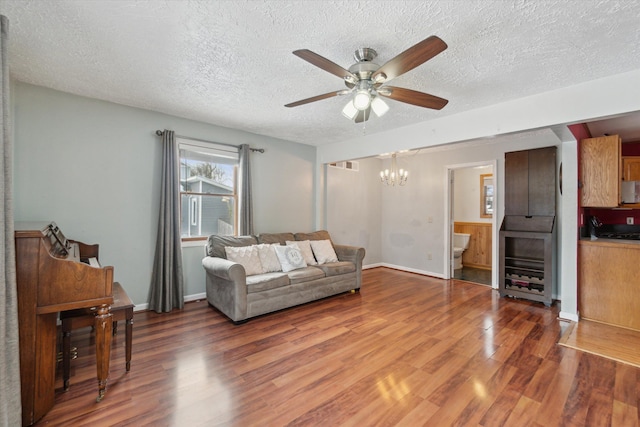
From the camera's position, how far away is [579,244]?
11.6ft

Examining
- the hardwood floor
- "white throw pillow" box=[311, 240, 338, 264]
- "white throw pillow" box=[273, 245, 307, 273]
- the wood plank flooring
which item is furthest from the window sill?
the wood plank flooring

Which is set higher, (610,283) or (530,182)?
(530,182)

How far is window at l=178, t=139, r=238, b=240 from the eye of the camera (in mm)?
4062

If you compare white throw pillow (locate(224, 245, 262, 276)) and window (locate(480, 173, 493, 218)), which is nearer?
white throw pillow (locate(224, 245, 262, 276))

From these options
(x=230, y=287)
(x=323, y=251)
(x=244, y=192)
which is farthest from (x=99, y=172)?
(x=323, y=251)

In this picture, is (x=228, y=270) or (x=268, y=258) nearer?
(x=228, y=270)

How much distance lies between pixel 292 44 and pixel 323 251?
3.17m

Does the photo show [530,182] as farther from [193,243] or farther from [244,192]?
[193,243]

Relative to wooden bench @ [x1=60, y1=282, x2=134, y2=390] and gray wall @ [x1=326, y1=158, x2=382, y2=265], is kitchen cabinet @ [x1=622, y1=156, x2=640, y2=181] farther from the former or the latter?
wooden bench @ [x1=60, y1=282, x2=134, y2=390]

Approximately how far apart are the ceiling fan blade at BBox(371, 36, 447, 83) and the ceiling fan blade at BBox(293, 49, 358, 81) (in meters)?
0.23

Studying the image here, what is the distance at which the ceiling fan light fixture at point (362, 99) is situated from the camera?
2191 millimetres

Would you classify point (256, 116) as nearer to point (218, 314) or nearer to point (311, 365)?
point (218, 314)

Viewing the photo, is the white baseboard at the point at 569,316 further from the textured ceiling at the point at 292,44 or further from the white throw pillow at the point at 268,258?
the white throw pillow at the point at 268,258

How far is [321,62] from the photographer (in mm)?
1833
